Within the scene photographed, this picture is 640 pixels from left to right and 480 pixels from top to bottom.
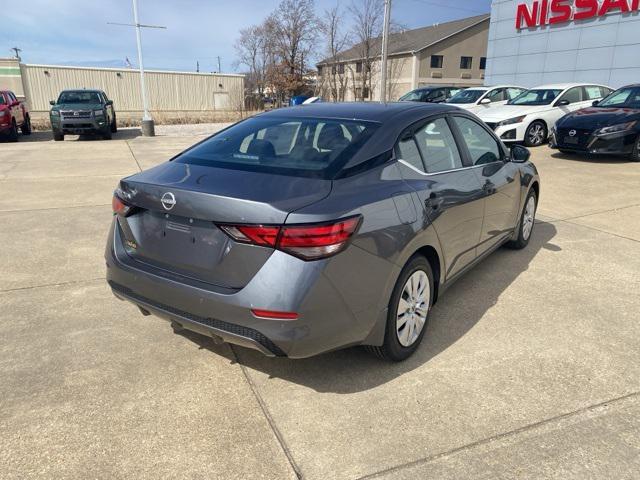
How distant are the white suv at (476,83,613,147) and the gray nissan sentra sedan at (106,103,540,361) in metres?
10.0

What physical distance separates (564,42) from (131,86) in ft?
94.2

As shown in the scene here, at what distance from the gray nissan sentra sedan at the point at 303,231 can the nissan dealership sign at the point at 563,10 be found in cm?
1962

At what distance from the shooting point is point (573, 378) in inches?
117

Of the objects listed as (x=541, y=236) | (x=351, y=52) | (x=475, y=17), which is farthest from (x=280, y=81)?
(x=541, y=236)

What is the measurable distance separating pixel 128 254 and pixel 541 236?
4.78m

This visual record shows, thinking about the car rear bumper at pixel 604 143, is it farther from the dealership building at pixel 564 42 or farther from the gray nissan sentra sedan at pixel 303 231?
the dealership building at pixel 564 42

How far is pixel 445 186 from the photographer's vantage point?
11.0ft

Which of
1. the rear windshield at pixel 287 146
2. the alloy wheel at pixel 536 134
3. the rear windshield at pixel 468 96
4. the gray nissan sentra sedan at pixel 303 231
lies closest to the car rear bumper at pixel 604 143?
the alloy wheel at pixel 536 134

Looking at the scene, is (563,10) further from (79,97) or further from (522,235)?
(522,235)

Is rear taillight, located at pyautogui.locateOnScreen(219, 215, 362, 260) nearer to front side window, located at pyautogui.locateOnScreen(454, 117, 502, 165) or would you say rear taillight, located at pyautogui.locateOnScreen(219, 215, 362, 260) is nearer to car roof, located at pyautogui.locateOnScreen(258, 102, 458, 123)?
car roof, located at pyautogui.locateOnScreen(258, 102, 458, 123)

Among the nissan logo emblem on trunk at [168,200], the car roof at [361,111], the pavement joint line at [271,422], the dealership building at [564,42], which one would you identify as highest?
the dealership building at [564,42]

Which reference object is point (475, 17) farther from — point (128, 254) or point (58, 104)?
point (128, 254)

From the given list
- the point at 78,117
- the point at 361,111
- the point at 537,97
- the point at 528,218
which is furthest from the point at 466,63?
the point at 361,111

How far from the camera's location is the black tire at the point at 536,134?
12.8 metres
